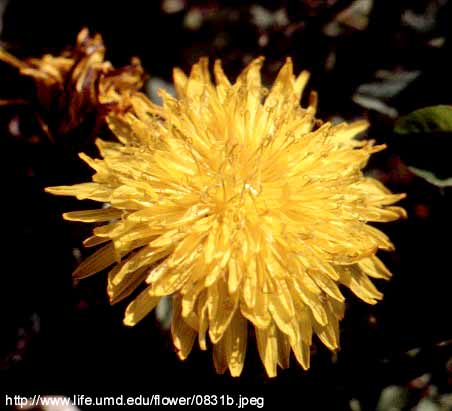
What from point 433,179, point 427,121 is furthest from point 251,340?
point 427,121

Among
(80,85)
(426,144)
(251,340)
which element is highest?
(80,85)

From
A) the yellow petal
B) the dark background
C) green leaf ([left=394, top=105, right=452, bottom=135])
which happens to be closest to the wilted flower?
the dark background

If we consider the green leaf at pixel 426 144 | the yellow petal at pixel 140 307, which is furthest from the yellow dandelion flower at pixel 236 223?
the green leaf at pixel 426 144

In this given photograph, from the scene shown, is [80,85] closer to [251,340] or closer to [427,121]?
[251,340]

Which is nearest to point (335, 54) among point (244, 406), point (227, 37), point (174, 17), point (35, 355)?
point (227, 37)

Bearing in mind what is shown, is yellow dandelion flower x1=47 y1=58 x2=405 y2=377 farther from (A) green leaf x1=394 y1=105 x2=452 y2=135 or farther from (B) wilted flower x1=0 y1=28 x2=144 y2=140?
(A) green leaf x1=394 y1=105 x2=452 y2=135

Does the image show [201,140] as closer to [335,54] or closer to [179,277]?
[179,277]

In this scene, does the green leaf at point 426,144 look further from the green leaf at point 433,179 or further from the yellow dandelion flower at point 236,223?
the yellow dandelion flower at point 236,223
